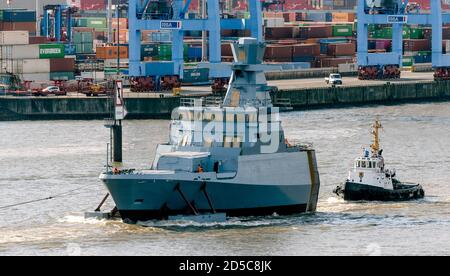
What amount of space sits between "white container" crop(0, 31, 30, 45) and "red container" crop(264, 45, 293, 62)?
73.2 feet

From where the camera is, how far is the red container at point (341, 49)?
128250 millimetres

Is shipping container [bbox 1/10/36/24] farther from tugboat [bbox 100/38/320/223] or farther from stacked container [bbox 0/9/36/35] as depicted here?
tugboat [bbox 100/38/320/223]

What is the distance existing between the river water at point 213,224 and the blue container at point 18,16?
3462cm

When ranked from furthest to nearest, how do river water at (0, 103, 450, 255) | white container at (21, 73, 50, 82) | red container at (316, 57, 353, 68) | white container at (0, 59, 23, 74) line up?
red container at (316, 57, 353, 68) → white container at (21, 73, 50, 82) → white container at (0, 59, 23, 74) → river water at (0, 103, 450, 255)

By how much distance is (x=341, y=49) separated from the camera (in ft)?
424

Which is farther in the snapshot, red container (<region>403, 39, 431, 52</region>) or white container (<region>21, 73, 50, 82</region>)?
red container (<region>403, 39, 431, 52</region>)

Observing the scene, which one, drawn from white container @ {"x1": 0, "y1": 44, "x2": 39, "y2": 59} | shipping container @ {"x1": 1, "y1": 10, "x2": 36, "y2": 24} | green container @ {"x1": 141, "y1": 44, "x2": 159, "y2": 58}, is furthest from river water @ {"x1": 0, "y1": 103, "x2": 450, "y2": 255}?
green container @ {"x1": 141, "y1": 44, "x2": 159, "y2": 58}

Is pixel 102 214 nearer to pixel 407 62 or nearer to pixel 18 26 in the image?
pixel 18 26

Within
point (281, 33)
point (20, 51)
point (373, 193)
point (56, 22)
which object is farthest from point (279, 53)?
point (373, 193)

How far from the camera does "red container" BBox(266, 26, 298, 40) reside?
130 metres

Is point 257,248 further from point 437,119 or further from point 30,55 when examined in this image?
point 30,55

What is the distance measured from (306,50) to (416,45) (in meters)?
16.9

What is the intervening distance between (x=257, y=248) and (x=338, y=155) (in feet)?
79.3

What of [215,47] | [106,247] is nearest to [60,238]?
[106,247]
